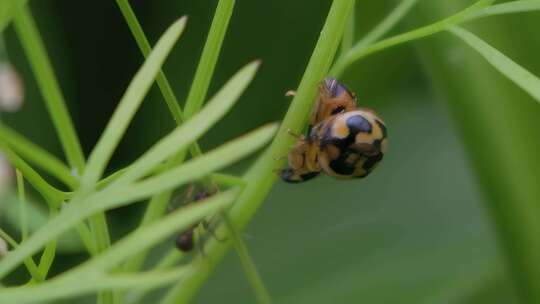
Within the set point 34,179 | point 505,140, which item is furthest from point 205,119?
point 505,140

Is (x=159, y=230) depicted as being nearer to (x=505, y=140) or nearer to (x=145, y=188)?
(x=145, y=188)

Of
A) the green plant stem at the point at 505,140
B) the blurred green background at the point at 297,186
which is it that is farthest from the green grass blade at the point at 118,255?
the blurred green background at the point at 297,186

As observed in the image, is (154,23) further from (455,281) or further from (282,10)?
(455,281)

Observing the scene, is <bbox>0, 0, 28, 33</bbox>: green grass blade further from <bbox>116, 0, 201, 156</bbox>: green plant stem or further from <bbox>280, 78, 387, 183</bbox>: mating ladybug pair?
<bbox>280, 78, 387, 183</bbox>: mating ladybug pair

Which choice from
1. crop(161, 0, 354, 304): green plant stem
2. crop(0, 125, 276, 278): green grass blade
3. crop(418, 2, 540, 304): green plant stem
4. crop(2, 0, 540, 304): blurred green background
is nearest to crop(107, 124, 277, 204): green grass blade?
crop(0, 125, 276, 278): green grass blade

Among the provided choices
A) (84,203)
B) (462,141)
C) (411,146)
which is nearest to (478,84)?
(462,141)

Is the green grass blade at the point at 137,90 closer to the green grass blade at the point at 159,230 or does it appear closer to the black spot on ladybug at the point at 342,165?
the green grass blade at the point at 159,230
